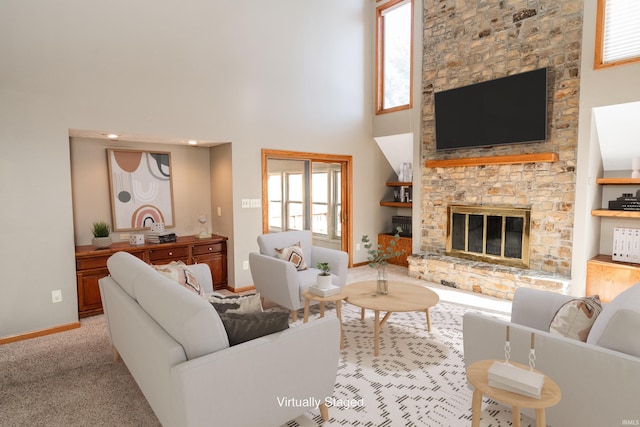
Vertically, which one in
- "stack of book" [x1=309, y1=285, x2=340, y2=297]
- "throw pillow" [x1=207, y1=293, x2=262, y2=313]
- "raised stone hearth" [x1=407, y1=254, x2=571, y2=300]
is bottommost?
"raised stone hearth" [x1=407, y1=254, x2=571, y2=300]

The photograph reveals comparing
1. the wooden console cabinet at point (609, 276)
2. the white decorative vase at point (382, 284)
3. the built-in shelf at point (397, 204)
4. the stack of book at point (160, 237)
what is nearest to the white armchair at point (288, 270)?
the white decorative vase at point (382, 284)

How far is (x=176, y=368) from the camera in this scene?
1652 mm

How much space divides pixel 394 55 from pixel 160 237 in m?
5.00

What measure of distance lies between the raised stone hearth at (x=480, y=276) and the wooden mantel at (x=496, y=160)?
1.46 meters

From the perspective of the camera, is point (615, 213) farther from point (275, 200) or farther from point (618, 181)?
point (275, 200)

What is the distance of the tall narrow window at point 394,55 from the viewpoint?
6.26 m

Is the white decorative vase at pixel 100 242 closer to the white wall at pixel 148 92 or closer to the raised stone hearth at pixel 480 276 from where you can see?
the white wall at pixel 148 92

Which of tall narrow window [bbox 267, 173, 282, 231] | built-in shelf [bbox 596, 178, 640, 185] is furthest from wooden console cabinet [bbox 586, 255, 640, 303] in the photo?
tall narrow window [bbox 267, 173, 282, 231]

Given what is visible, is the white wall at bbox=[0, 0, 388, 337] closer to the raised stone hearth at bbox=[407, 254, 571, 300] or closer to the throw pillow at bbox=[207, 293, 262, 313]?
the raised stone hearth at bbox=[407, 254, 571, 300]

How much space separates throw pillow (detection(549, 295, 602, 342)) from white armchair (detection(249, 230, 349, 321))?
2180 mm

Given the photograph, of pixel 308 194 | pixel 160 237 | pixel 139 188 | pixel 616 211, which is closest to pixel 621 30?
pixel 616 211

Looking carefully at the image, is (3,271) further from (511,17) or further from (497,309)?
(511,17)

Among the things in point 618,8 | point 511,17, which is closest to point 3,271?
point 511,17

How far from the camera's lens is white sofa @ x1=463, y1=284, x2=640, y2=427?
175 centimetres
